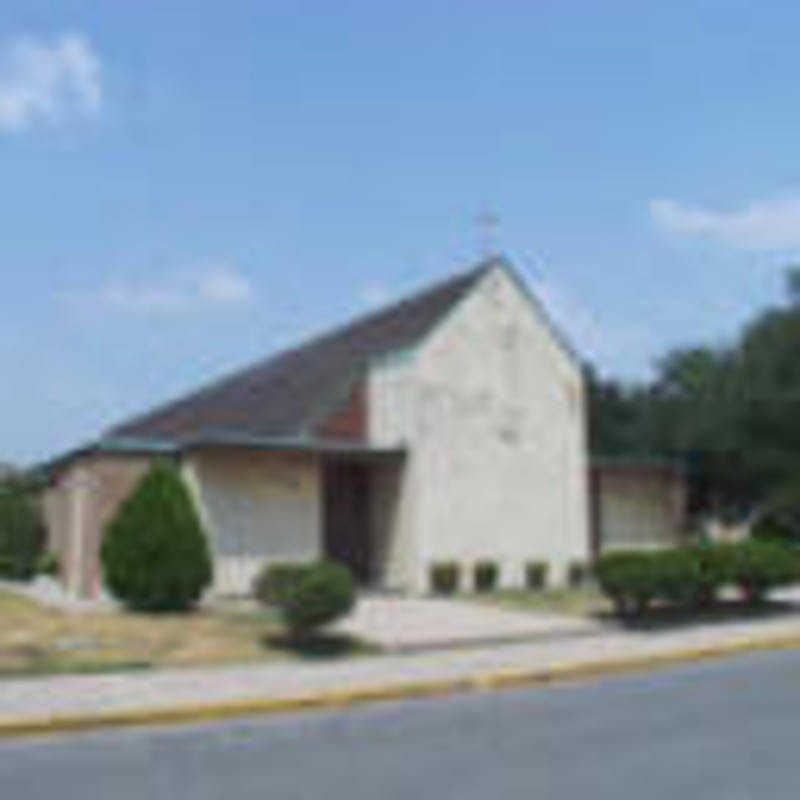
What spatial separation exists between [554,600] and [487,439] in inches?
146

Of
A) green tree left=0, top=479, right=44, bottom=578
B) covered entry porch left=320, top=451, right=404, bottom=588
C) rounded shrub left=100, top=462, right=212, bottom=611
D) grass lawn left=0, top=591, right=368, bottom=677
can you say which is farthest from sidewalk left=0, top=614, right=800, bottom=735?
green tree left=0, top=479, right=44, bottom=578

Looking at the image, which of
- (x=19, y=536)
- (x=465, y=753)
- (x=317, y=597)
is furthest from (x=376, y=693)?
(x=19, y=536)

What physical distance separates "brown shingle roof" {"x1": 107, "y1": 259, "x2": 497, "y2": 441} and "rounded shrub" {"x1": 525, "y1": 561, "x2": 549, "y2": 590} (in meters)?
4.84

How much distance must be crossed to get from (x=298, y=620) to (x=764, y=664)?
5.74m

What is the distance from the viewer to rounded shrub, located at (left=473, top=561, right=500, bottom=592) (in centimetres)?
2672

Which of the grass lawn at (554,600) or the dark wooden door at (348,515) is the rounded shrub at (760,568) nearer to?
the grass lawn at (554,600)

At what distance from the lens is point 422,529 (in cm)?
2609

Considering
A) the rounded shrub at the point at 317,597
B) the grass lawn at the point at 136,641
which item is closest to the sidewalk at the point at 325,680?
the grass lawn at the point at 136,641

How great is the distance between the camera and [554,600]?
24.8m

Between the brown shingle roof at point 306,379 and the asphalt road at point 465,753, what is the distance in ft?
40.9

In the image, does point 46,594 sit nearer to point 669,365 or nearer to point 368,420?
point 368,420

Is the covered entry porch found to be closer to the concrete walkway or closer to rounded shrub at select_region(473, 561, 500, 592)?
rounded shrub at select_region(473, 561, 500, 592)

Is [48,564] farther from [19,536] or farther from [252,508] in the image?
[252,508]

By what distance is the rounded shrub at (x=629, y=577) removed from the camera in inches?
835
